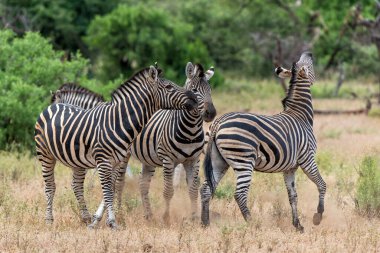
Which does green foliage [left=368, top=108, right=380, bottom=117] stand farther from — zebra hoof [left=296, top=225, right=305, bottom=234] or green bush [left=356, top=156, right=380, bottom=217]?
zebra hoof [left=296, top=225, right=305, bottom=234]

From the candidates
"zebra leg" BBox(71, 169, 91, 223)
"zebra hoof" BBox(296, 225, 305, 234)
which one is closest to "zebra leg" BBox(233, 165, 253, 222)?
"zebra hoof" BBox(296, 225, 305, 234)

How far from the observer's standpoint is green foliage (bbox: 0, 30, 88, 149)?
47.3 ft

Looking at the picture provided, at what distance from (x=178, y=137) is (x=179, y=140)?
37 mm

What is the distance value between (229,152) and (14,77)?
7030mm

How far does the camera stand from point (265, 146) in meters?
8.86

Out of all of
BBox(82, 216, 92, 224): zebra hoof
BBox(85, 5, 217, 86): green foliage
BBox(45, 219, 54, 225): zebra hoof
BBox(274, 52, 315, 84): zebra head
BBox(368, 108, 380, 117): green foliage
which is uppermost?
BBox(85, 5, 217, 86): green foliage

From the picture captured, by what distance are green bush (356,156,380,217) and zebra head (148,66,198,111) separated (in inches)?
101

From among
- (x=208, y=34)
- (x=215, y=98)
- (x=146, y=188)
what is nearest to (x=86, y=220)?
(x=146, y=188)

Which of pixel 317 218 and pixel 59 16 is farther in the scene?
pixel 59 16

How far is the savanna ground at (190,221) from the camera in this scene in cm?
776

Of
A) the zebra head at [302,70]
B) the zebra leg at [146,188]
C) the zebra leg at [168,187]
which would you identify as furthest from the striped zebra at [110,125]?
the zebra head at [302,70]

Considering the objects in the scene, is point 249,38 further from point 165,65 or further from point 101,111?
point 101,111

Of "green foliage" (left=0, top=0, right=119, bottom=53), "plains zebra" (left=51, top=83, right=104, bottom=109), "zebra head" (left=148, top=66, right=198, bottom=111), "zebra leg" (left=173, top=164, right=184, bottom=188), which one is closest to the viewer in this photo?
"zebra head" (left=148, top=66, right=198, bottom=111)

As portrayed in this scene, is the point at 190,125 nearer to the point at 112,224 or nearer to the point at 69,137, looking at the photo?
the point at 69,137
